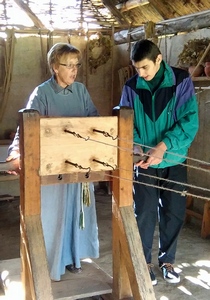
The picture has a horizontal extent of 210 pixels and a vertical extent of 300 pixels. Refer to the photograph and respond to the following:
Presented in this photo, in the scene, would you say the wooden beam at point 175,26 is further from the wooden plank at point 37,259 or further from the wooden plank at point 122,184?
the wooden plank at point 37,259

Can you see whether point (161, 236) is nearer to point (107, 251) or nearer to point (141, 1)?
point (107, 251)

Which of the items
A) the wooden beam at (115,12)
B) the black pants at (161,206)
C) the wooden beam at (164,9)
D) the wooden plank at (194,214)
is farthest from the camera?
the wooden beam at (115,12)

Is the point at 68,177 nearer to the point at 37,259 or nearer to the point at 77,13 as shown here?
the point at 37,259

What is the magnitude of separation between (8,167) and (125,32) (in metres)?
3.44

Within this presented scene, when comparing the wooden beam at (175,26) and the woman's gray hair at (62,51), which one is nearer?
the woman's gray hair at (62,51)

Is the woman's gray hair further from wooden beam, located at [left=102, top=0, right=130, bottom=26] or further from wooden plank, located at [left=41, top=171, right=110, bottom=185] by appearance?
wooden beam, located at [left=102, top=0, right=130, bottom=26]

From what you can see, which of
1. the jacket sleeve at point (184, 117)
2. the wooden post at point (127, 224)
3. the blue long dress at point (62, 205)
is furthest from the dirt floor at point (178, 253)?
the jacket sleeve at point (184, 117)

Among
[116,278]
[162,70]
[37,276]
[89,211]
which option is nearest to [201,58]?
[162,70]

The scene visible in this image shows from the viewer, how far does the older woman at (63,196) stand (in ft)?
7.66

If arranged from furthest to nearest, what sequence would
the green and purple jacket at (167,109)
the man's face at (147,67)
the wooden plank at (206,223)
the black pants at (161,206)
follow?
the wooden plank at (206,223) → the black pants at (161,206) → the green and purple jacket at (167,109) → the man's face at (147,67)

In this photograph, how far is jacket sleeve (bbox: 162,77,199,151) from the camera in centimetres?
257

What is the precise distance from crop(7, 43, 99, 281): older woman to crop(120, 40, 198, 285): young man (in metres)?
0.32

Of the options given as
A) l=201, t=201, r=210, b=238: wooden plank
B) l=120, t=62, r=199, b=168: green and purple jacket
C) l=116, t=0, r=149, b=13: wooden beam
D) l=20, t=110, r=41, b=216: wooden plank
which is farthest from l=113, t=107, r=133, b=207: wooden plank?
l=116, t=0, r=149, b=13: wooden beam

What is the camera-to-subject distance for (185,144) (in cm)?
262
